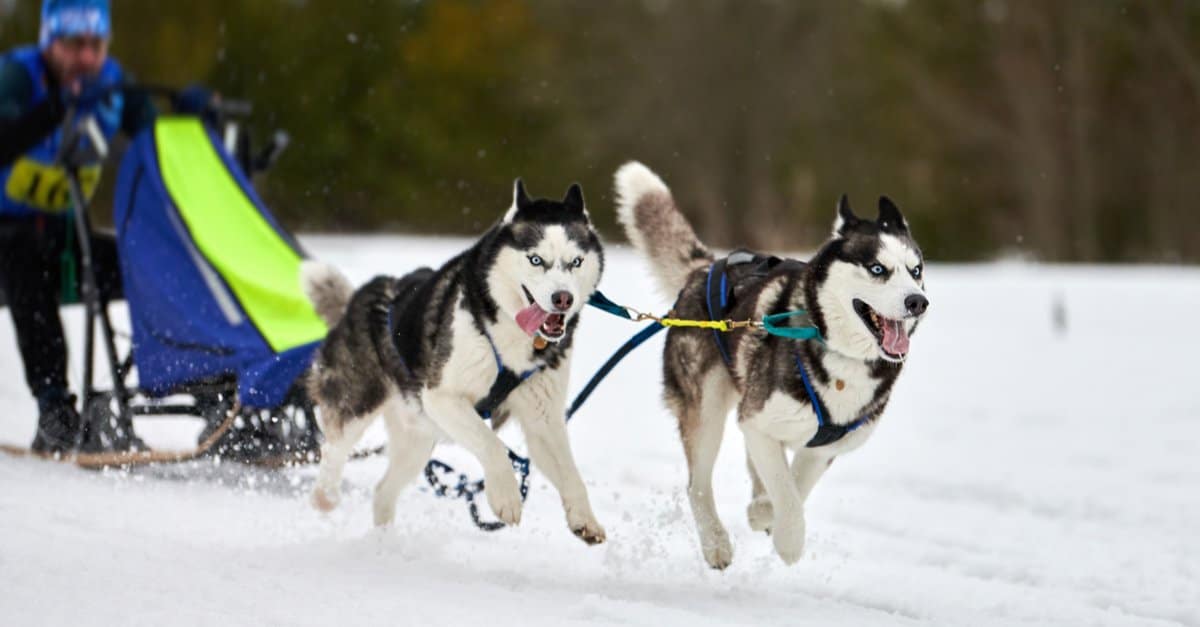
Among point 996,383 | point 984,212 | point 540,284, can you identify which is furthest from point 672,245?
point 984,212

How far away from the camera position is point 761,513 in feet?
13.8

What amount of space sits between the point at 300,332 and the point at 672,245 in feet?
4.63

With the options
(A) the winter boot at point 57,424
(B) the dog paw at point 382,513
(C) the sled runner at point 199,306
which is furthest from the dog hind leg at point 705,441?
Result: (A) the winter boot at point 57,424

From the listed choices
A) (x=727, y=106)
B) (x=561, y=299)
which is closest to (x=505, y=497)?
(x=561, y=299)

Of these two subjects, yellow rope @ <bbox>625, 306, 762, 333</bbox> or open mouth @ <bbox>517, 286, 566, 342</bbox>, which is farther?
yellow rope @ <bbox>625, 306, 762, 333</bbox>

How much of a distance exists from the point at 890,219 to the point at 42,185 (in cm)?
345

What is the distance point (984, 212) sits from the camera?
24609mm

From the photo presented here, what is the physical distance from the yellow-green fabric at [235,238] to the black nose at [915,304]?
7.51 feet

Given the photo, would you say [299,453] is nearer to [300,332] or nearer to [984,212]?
[300,332]

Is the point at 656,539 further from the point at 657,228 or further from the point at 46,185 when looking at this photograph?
the point at 46,185

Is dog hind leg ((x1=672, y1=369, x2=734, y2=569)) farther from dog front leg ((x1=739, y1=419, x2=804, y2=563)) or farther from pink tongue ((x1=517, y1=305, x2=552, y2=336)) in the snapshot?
pink tongue ((x1=517, y1=305, x2=552, y2=336))

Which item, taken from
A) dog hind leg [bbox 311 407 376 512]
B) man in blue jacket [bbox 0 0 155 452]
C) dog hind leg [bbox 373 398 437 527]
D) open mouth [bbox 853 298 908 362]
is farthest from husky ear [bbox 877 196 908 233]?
man in blue jacket [bbox 0 0 155 452]

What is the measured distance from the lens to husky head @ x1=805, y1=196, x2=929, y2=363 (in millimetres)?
3639

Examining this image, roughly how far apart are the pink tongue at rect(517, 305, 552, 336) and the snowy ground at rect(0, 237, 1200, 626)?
0.69 m
